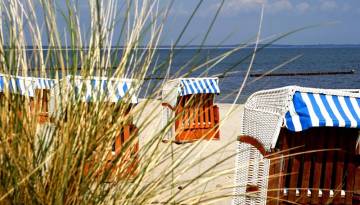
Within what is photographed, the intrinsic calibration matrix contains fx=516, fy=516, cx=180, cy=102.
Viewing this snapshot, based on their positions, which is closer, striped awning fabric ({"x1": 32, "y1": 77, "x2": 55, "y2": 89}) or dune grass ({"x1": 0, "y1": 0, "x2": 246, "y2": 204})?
dune grass ({"x1": 0, "y1": 0, "x2": 246, "y2": 204})

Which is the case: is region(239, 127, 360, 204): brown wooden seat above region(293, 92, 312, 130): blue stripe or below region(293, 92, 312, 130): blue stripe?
below

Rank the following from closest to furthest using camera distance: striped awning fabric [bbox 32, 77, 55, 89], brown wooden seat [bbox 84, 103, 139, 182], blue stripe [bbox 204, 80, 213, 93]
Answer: brown wooden seat [bbox 84, 103, 139, 182] → striped awning fabric [bbox 32, 77, 55, 89] → blue stripe [bbox 204, 80, 213, 93]

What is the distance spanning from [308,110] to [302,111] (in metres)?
0.04

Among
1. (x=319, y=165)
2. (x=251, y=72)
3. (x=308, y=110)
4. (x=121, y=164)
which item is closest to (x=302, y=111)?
(x=308, y=110)

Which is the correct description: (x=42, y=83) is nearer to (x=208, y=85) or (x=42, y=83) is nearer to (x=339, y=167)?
(x=339, y=167)

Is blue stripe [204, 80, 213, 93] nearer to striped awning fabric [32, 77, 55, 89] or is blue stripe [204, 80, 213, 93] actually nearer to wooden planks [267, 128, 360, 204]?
wooden planks [267, 128, 360, 204]

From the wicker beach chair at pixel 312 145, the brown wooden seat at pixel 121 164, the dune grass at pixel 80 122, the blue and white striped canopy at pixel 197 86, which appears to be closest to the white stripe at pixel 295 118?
the wicker beach chair at pixel 312 145

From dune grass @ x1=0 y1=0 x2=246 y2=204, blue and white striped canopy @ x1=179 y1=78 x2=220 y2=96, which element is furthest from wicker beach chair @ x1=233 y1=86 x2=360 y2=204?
blue and white striped canopy @ x1=179 y1=78 x2=220 y2=96

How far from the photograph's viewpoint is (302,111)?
10.1 feet

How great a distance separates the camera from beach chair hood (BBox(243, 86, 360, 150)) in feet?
10.0

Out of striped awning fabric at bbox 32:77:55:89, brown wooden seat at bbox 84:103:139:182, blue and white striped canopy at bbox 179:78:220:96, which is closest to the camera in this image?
brown wooden seat at bbox 84:103:139:182

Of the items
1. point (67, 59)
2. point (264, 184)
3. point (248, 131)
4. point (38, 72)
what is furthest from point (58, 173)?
point (248, 131)

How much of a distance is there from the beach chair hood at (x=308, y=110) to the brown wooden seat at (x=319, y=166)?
98 mm

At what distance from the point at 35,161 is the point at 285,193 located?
2053mm
